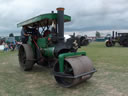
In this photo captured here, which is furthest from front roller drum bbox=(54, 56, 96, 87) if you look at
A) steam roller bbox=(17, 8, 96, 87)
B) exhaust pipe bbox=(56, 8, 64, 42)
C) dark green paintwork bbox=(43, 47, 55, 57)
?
exhaust pipe bbox=(56, 8, 64, 42)

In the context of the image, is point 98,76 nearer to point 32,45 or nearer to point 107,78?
point 107,78

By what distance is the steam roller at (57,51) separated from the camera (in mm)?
3367

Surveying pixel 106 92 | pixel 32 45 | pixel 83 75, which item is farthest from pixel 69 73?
pixel 32 45

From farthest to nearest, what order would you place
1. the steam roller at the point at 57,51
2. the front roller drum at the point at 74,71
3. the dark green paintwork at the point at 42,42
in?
the dark green paintwork at the point at 42,42, the steam roller at the point at 57,51, the front roller drum at the point at 74,71

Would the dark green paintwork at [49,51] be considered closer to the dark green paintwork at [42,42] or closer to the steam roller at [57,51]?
the steam roller at [57,51]

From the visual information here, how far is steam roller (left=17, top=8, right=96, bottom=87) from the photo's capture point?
3.37 m

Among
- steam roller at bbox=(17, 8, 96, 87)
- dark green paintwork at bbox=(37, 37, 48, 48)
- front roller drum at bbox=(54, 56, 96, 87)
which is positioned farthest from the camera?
dark green paintwork at bbox=(37, 37, 48, 48)

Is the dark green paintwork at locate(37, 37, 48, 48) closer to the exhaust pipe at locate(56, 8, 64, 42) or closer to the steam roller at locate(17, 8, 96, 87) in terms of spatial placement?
the steam roller at locate(17, 8, 96, 87)

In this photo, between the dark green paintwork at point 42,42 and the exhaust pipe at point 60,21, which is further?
the dark green paintwork at point 42,42

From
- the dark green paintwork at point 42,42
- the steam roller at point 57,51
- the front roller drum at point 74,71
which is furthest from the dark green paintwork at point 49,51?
the front roller drum at point 74,71

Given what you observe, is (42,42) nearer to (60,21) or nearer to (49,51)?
(49,51)

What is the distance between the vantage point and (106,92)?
Answer: 318 cm

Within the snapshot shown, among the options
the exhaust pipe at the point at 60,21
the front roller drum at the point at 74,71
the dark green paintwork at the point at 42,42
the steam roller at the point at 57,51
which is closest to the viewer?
the front roller drum at the point at 74,71

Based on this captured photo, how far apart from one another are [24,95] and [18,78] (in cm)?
136
